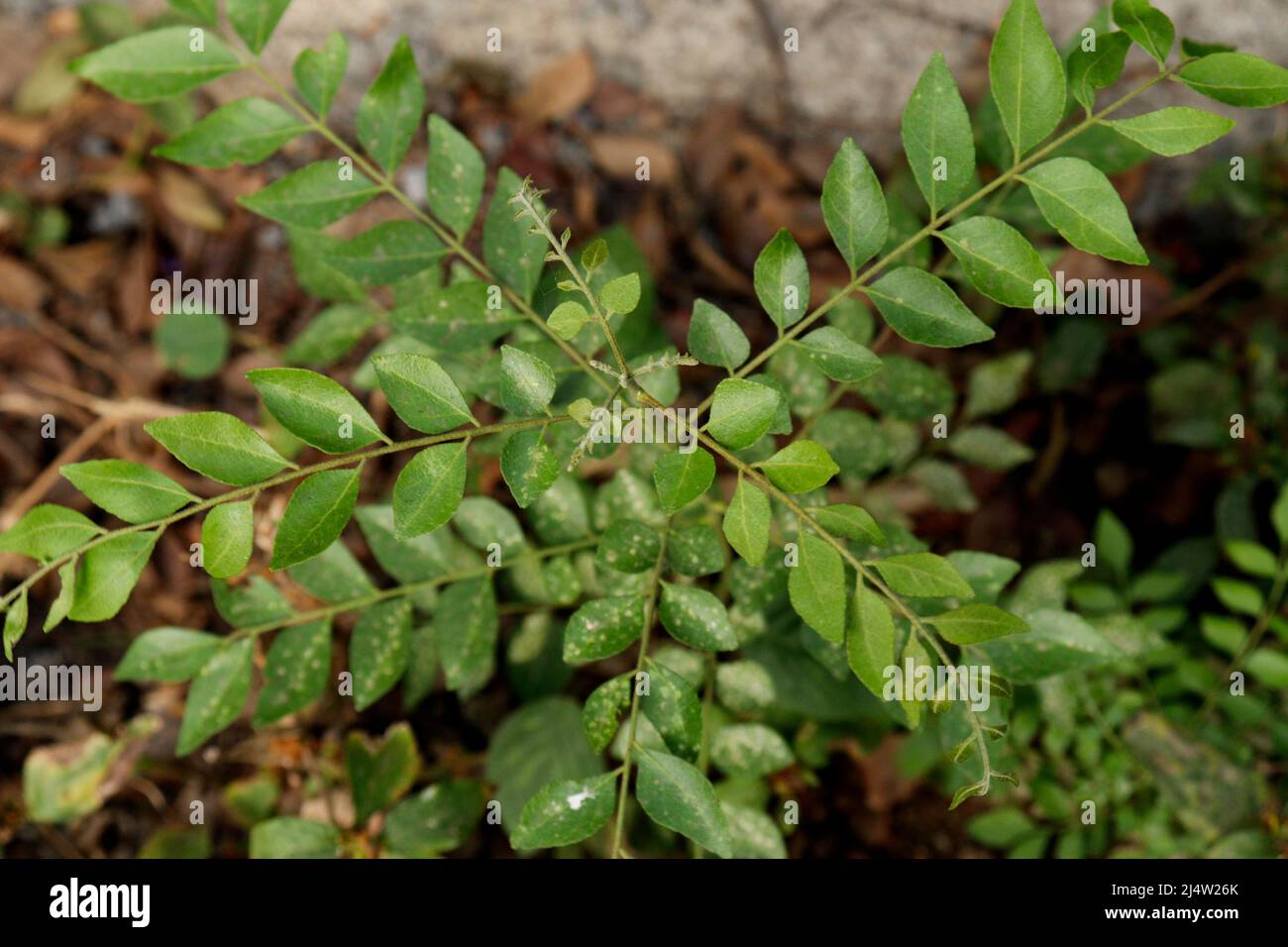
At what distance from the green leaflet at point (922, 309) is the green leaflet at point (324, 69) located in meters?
0.80

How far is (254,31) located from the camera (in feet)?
4.49

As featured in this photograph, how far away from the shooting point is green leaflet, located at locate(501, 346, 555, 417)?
42.7 inches

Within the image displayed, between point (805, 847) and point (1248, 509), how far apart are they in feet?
3.79

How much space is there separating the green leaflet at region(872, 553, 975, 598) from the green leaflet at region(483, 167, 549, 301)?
66 cm

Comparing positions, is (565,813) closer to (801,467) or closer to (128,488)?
(801,467)

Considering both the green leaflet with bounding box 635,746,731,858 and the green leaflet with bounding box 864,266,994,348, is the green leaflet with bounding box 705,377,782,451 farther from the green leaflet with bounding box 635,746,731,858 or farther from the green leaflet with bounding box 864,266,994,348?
the green leaflet with bounding box 635,746,731,858

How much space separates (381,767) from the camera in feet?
6.00

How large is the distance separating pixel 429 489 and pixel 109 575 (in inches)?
15.2

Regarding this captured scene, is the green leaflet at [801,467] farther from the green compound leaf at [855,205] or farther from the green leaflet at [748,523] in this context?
the green compound leaf at [855,205]

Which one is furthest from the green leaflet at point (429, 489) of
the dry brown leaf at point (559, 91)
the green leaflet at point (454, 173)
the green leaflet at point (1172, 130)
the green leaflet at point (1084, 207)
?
the dry brown leaf at point (559, 91)

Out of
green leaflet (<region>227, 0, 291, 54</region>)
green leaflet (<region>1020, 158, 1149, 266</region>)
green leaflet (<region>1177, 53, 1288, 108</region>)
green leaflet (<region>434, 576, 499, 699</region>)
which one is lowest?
green leaflet (<region>434, 576, 499, 699</region>)

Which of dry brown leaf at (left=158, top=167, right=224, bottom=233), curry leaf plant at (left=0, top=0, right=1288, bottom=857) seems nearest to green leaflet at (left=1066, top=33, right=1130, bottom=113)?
curry leaf plant at (left=0, top=0, right=1288, bottom=857)

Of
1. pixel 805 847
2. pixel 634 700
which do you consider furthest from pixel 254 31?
pixel 805 847
